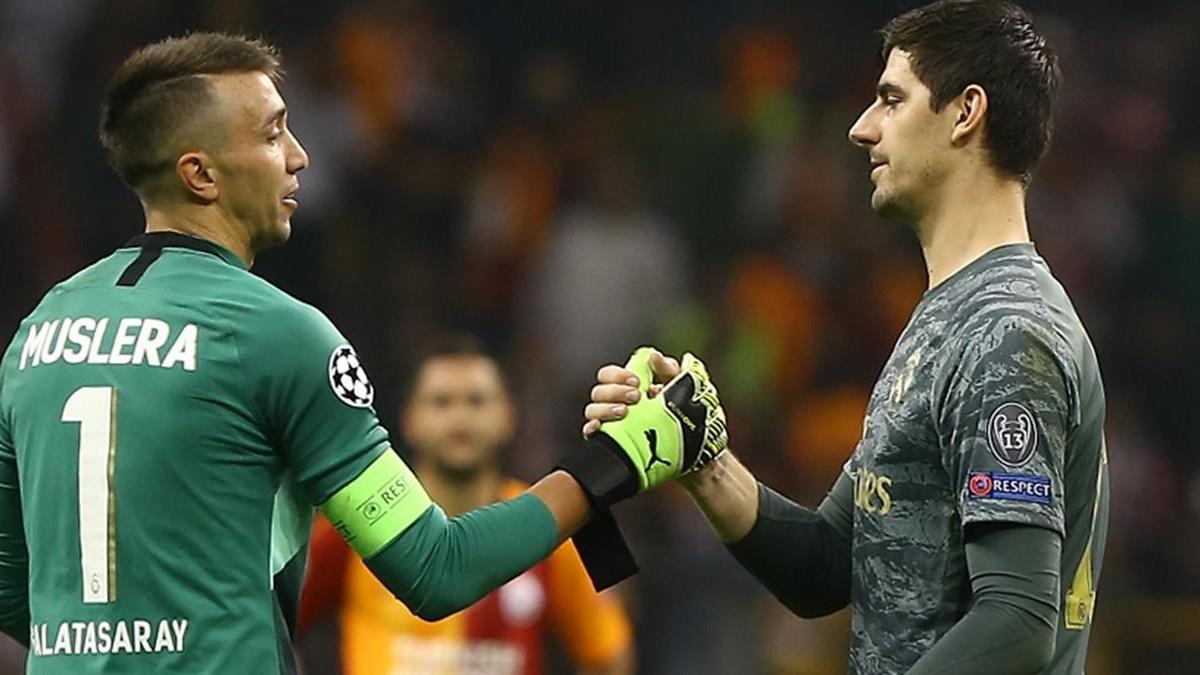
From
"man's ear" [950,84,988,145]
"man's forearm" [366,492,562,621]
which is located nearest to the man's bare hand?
"man's forearm" [366,492,562,621]

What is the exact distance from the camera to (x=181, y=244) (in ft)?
11.9

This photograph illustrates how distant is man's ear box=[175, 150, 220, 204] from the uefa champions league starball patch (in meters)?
0.37

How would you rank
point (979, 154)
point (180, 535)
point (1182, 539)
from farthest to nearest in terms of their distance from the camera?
point (1182, 539) < point (979, 154) < point (180, 535)

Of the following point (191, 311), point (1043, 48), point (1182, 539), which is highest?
point (1043, 48)

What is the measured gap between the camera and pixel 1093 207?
10.4 meters

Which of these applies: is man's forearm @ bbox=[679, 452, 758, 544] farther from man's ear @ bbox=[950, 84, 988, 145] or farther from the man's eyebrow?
the man's eyebrow

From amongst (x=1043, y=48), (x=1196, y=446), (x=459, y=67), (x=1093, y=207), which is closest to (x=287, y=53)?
(x=459, y=67)

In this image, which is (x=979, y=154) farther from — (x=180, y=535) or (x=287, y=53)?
(x=287, y=53)

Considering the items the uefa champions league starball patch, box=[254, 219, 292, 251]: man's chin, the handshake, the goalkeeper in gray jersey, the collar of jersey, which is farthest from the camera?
the handshake

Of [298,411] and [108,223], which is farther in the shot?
[108,223]

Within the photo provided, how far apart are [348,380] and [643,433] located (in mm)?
619

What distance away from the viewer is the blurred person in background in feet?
19.6

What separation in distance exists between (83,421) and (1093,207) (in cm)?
763

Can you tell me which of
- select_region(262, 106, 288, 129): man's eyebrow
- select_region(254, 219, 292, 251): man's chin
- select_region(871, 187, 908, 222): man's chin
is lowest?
select_region(871, 187, 908, 222): man's chin
